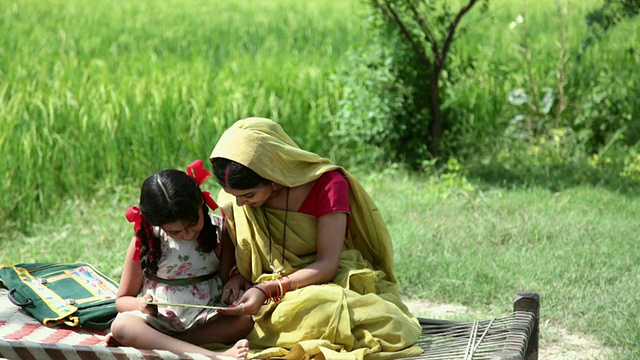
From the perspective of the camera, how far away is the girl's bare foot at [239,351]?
299 cm

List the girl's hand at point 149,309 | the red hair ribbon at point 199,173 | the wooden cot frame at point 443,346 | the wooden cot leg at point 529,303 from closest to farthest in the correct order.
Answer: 1. the wooden cot frame at point 443,346
2. the girl's hand at point 149,309
3. the red hair ribbon at point 199,173
4. the wooden cot leg at point 529,303

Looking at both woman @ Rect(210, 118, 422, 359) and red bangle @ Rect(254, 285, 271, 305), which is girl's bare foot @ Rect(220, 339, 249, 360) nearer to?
woman @ Rect(210, 118, 422, 359)

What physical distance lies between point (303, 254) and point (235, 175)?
17.2 inches

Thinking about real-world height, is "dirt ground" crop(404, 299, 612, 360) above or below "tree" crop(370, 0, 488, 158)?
below

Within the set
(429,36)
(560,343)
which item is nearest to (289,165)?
(560,343)

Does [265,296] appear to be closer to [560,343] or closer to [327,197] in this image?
[327,197]

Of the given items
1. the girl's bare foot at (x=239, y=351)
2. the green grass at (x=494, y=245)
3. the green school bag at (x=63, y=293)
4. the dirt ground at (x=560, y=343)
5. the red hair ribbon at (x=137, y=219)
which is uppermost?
the red hair ribbon at (x=137, y=219)

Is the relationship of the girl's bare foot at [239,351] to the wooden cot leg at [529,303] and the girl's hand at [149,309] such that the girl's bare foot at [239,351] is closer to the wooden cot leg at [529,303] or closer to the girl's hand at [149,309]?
the girl's hand at [149,309]

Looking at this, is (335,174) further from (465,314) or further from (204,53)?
(204,53)

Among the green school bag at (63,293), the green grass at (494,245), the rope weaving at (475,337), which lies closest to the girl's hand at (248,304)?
the rope weaving at (475,337)

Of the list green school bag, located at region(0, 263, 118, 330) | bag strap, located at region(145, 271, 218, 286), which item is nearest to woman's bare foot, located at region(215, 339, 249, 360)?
bag strap, located at region(145, 271, 218, 286)

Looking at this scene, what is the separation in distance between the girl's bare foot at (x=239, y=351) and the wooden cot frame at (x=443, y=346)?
249 mm

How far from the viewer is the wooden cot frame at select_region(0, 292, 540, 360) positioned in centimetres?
277

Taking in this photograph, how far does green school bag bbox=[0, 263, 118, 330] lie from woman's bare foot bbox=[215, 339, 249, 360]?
72 cm
